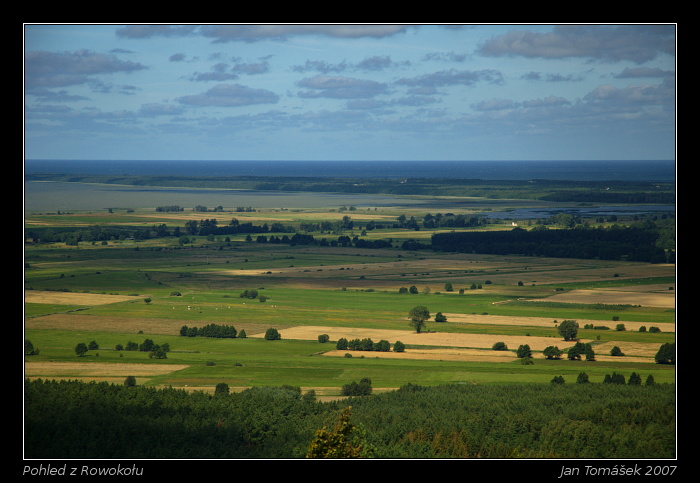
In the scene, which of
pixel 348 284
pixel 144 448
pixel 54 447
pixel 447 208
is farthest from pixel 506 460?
pixel 447 208

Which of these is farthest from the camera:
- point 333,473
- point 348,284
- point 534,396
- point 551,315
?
point 348,284

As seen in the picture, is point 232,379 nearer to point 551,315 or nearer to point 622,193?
point 551,315

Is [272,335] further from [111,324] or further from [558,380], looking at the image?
[558,380]

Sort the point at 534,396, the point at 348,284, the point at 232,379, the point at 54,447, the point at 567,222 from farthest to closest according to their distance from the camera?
1. the point at 567,222
2. the point at 348,284
3. the point at 232,379
4. the point at 534,396
5. the point at 54,447

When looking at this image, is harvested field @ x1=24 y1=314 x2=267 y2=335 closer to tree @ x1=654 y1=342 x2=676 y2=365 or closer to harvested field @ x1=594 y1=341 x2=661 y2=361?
harvested field @ x1=594 y1=341 x2=661 y2=361

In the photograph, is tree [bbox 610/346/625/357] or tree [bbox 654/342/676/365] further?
tree [bbox 610/346/625/357]

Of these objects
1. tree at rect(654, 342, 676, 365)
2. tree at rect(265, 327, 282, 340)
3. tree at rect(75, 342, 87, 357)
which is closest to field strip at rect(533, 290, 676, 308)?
tree at rect(654, 342, 676, 365)

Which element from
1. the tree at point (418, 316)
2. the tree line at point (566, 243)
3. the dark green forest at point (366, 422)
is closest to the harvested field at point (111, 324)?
the tree at point (418, 316)
